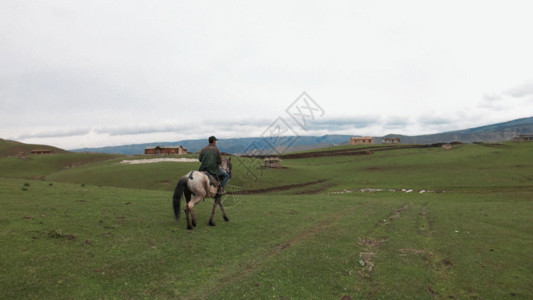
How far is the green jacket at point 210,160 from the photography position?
14.5 meters

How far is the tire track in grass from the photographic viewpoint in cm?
866

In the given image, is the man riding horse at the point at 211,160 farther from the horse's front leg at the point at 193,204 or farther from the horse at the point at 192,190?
the horse's front leg at the point at 193,204

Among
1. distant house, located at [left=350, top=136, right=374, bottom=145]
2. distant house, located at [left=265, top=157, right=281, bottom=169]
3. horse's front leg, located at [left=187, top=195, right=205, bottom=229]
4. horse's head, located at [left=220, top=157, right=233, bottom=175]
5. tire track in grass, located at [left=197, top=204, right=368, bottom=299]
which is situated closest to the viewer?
tire track in grass, located at [left=197, top=204, right=368, bottom=299]

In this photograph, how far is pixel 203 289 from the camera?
26.9ft

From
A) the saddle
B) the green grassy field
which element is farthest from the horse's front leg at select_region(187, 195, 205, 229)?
the saddle

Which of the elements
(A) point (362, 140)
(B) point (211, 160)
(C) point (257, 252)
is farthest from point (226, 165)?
(A) point (362, 140)

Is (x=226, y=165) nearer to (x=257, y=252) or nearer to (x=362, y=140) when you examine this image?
(x=257, y=252)

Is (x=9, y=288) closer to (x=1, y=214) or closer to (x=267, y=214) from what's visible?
(x=1, y=214)

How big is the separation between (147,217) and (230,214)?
5305 millimetres

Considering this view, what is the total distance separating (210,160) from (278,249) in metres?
5.64

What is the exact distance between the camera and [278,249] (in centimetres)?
1192

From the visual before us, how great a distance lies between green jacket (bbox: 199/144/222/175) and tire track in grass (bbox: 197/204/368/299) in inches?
202

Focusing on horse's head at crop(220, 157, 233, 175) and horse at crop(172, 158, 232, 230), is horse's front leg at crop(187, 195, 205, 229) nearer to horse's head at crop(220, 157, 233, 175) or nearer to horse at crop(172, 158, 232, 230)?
horse at crop(172, 158, 232, 230)

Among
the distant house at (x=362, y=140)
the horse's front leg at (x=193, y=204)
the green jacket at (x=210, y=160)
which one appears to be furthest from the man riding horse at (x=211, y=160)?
the distant house at (x=362, y=140)
